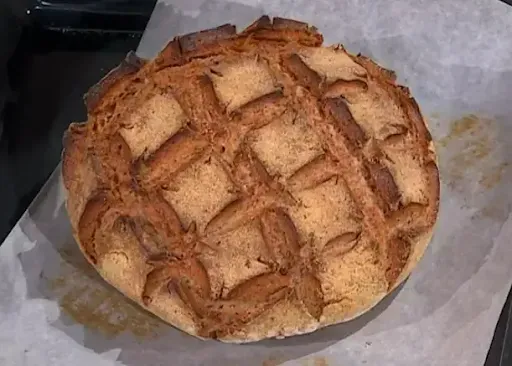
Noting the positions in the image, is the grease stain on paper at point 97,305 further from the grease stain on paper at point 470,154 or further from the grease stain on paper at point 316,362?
the grease stain on paper at point 470,154

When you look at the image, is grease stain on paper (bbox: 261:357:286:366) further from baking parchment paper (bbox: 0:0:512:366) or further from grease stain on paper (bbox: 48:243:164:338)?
grease stain on paper (bbox: 48:243:164:338)

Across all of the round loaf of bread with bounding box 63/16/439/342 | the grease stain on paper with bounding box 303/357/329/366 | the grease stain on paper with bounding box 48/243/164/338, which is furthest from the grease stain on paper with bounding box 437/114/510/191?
the grease stain on paper with bounding box 48/243/164/338

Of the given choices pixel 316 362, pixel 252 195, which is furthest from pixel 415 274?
pixel 252 195

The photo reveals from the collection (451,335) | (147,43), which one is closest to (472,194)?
(451,335)

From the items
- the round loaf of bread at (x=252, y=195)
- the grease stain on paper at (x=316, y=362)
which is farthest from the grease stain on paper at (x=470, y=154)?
the grease stain on paper at (x=316, y=362)

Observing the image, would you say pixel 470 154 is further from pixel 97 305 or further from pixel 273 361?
pixel 97 305

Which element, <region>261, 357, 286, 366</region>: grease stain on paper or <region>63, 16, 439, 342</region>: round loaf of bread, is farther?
<region>261, 357, 286, 366</region>: grease stain on paper

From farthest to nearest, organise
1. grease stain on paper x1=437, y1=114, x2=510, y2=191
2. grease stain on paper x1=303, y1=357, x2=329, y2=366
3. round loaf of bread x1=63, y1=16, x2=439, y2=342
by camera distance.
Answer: grease stain on paper x1=437, y1=114, x2=510, y2=191
grease stain on paper x1=303, y1=357, x2=329, y2=366
round loaf of bread x1=63, y1=16, x2=439, y2=342
